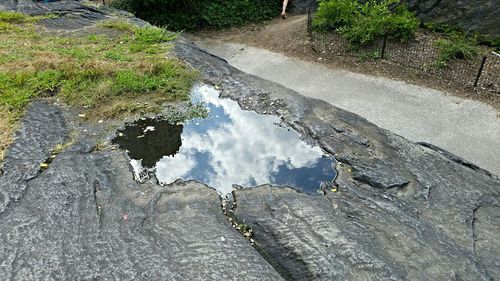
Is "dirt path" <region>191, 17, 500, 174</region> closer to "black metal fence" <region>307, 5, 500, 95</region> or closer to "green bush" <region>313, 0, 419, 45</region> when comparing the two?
"black metal fence" <region>307, 5, 500, 95</region>

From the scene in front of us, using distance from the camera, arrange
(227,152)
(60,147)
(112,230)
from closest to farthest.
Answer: (112,230) → (60,147) → (227,152)

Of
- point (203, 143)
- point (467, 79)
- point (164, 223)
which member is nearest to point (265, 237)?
point (164, 223)

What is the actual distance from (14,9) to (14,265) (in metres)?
10.3

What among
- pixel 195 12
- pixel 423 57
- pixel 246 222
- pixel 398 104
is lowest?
→ pixel 398 104

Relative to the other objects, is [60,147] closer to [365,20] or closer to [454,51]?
[365,20]

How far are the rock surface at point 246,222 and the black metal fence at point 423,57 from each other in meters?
4.84

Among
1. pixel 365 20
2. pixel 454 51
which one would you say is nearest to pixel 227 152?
pixel 454 51

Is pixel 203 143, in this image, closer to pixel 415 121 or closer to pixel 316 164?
pixel 316 164

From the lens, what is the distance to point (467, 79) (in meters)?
9.98

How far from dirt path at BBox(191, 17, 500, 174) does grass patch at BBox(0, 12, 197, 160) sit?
3011 millimetres

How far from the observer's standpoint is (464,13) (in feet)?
38.5

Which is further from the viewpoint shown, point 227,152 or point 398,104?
point 398,104

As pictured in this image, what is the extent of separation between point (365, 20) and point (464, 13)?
8.45ft

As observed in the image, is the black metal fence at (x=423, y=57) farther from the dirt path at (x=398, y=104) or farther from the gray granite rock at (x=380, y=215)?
the gray granite rock at (x=380, y=215)
